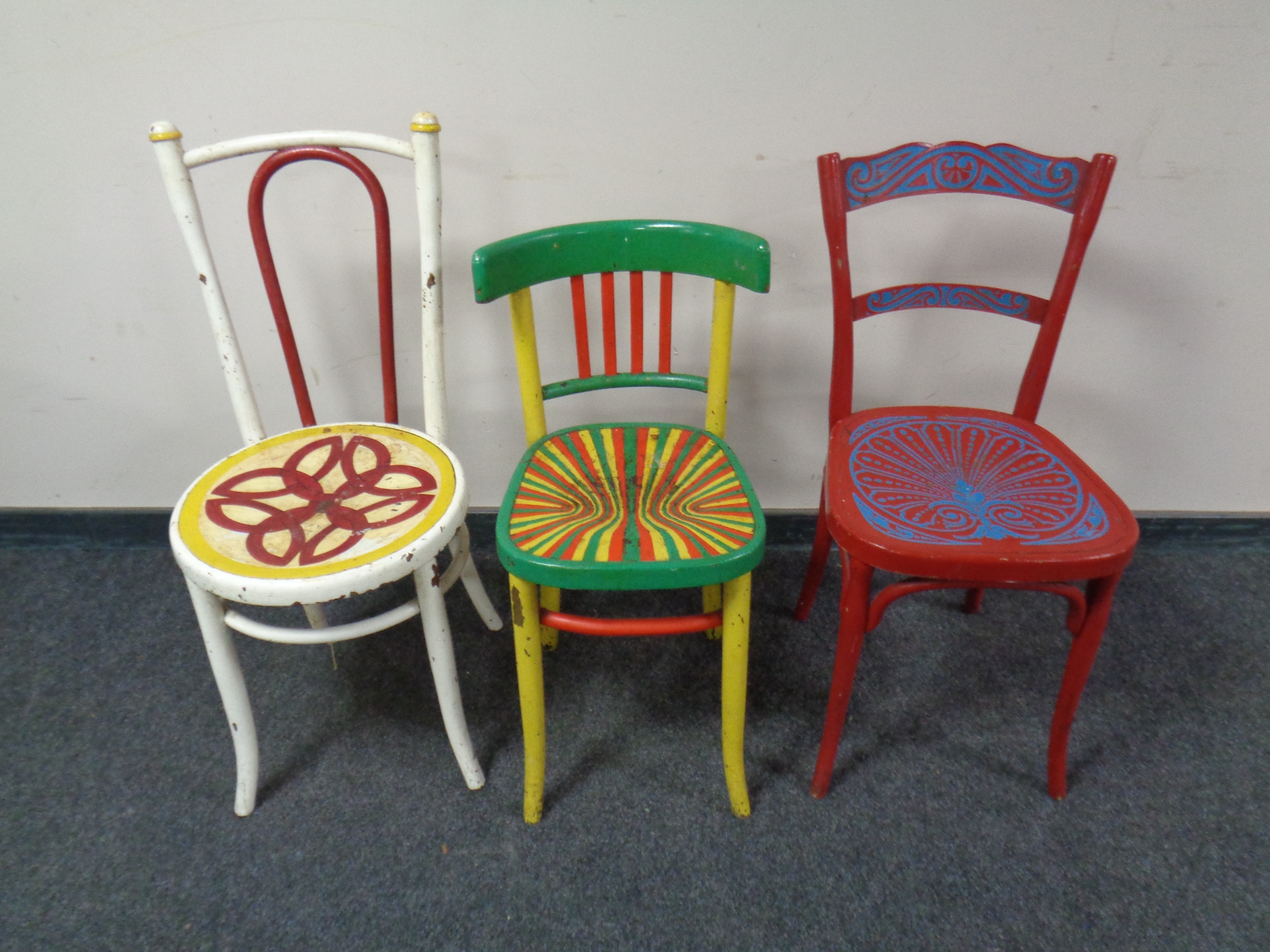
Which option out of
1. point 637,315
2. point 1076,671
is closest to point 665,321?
point 637,315

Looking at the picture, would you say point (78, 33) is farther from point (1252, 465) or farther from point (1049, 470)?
point (1252, 465)

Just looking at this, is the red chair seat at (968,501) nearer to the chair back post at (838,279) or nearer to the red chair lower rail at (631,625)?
the chair back post at (838,279)

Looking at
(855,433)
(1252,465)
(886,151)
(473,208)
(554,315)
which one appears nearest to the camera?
(886,151)

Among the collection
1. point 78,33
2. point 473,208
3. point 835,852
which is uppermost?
point 78,33

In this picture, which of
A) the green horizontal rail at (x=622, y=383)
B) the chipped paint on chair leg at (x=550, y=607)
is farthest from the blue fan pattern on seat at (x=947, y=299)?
the chipped paint on chair leg at (x=550, y=607)

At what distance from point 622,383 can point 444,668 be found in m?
Answer: 0.54

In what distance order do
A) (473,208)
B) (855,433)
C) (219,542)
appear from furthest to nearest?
1. (473,208)
2. (855,433)
3. (219,542)

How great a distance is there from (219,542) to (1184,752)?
159 centimetres

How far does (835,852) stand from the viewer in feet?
3.92

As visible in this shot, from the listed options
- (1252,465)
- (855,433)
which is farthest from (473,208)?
(1252,465)

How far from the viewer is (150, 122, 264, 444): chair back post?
1.10m

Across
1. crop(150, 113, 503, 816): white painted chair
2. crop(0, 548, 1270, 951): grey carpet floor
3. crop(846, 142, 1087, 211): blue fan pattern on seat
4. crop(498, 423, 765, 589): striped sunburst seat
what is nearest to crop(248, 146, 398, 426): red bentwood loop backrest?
crop(150, 113, 503, 816): white painted chair

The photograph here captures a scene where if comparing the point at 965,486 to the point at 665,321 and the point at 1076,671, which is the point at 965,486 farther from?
the point at 665,321

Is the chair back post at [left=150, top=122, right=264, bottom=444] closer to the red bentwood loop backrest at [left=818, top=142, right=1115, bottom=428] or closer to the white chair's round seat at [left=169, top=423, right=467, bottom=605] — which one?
the white chair's round seat at [left=169, top=423, right=467, bottom=605]
